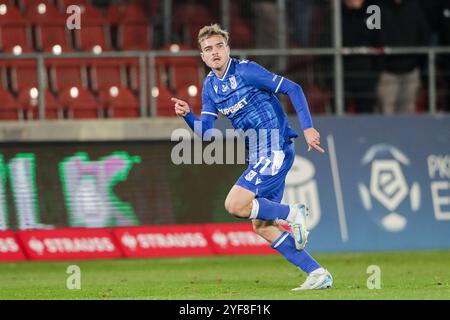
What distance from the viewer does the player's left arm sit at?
1045 cm

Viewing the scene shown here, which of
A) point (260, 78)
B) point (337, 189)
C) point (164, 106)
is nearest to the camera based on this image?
point (260, 78)

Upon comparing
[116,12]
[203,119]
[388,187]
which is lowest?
[388,187]

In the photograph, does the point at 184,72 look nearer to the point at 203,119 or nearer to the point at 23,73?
the point at 23,73

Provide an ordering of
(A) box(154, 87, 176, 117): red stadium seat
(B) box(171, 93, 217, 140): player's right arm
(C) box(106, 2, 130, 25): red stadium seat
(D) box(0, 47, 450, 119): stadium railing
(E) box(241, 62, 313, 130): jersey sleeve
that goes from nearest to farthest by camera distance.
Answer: (E) box(241, 62, 313, 130): jersey sleeve
(B) box(171, 93, 217, 140): player's right arm
(D) box(0, 47, 450, 119): stadium railing
(A) box(154, 87, 176, 117): red stadium seat
(C) box(106, 2, 130, 25): red stadium seat

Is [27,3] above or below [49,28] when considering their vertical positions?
above

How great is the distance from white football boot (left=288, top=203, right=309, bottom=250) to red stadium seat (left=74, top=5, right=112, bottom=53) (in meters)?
8.74

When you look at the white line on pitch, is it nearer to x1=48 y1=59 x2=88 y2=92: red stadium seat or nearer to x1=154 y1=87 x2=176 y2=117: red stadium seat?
x1=154 y1=87 x2=176 y2=117: red stadium seat

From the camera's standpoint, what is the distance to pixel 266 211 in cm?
1046

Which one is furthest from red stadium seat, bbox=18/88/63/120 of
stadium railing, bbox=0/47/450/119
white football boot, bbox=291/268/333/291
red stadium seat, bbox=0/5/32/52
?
white football boot, bbox=291/268/333/291

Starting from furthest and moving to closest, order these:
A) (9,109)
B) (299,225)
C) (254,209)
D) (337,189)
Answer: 1. (9,109)
2. (337,189)
3. (299,225)
4. (254,209)

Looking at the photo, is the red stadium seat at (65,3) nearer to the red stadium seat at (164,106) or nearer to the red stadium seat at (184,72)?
Result: the red stadium seat at (184,72)

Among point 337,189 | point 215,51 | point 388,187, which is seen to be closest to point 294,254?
point 215,51

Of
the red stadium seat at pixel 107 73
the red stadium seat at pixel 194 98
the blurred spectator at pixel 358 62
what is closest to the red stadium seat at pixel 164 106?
A: the red stadium seat at pixel 194 98

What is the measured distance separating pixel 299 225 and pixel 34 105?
7.83 m
